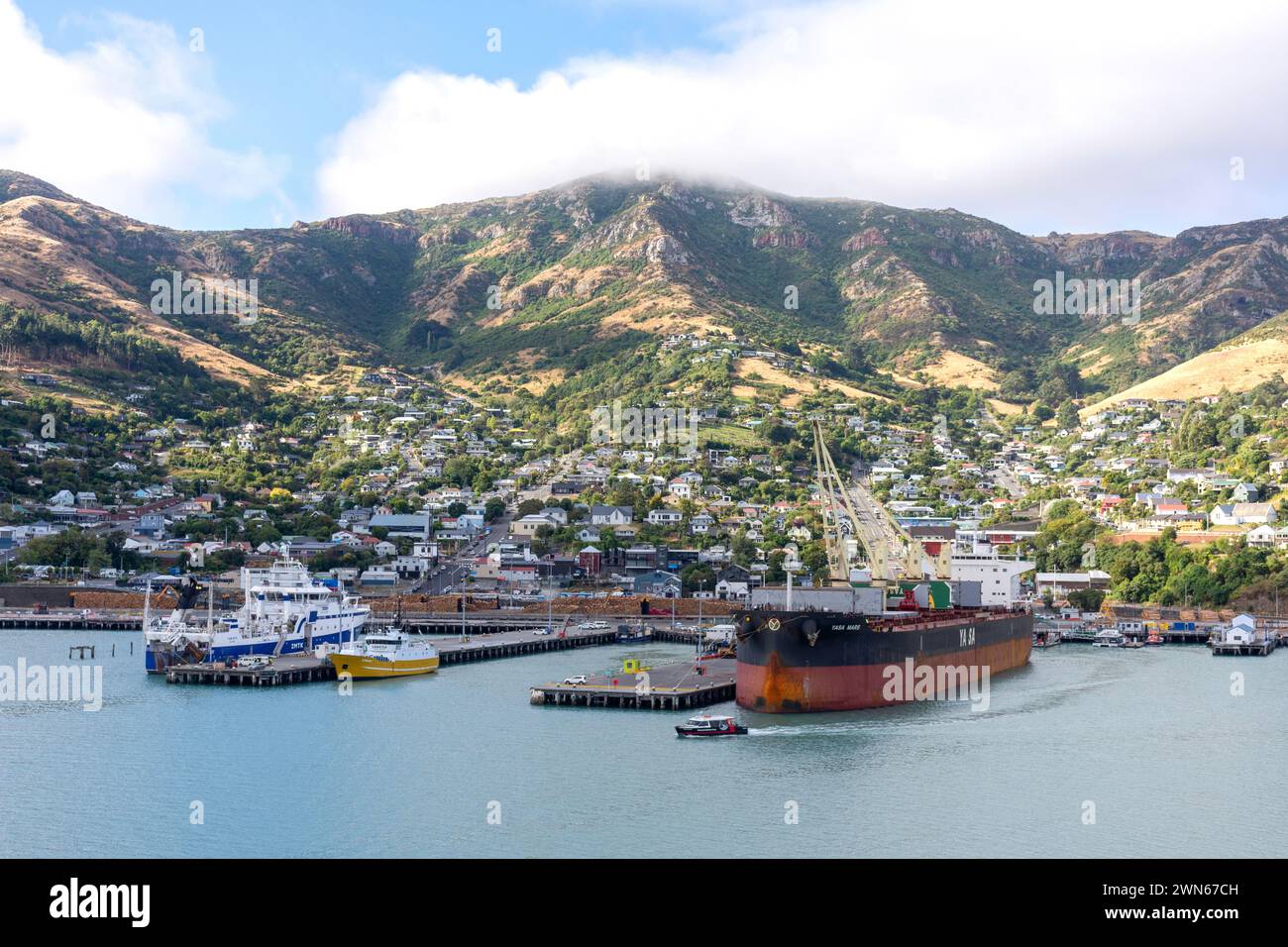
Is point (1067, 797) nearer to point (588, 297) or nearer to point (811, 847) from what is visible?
point (811, 847)

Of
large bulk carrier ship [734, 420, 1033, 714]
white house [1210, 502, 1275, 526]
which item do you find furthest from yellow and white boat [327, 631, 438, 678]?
white house [1210, 502, 1275, 526]

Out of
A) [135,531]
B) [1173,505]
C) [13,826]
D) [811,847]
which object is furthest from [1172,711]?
[135,531]

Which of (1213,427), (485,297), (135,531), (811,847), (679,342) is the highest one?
(485,297)

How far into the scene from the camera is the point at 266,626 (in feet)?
189

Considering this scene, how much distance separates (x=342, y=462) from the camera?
4545 inches

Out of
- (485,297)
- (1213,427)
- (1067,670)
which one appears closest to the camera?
(1067,670)

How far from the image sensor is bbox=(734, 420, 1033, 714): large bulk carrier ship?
42594 millimetres

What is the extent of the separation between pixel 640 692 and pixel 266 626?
2003 centimetres

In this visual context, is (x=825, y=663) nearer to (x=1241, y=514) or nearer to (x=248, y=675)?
(x=248, y=675)

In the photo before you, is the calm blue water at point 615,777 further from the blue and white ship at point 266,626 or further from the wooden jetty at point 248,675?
the blue and white ship at point 266,626

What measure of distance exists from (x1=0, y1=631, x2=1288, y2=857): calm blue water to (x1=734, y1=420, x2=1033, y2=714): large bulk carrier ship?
1.29m

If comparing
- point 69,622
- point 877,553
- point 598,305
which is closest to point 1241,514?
point 877,553

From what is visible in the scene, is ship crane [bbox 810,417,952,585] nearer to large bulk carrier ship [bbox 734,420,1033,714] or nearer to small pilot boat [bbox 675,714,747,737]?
large bulk carrier ship [bbox 734,420,1033,714]

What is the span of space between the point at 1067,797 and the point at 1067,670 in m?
27.1
